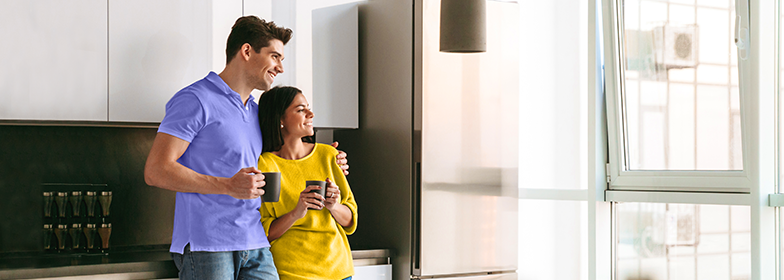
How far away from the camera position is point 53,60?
2227 mm

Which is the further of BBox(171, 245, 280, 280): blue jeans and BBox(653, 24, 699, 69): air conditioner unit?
BBox(653, 24, 699, 69): air conditioner unit

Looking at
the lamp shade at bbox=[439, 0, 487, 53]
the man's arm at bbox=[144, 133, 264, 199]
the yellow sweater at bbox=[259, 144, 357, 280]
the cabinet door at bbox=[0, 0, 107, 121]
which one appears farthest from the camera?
the cabinet door at bbox=[0, 0, 107, 121]

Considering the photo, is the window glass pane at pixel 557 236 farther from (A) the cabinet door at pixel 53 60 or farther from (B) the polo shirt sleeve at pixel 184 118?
(A) the cabinet door at pixel 53 60

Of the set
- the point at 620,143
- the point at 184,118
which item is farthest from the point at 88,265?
the point at 620,143

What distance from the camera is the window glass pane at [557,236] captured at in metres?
3.05

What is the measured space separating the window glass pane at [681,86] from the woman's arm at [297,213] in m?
1.60

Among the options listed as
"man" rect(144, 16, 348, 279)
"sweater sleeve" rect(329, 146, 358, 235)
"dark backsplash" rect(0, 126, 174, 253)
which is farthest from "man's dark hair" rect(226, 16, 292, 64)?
"dark backsplash" rect(0, 126, 174, 253)

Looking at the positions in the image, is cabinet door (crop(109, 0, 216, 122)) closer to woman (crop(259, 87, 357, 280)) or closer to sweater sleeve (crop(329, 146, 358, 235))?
woman (crop(259, 87, 357, 280))

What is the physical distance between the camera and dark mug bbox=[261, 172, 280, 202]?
5.76 feet

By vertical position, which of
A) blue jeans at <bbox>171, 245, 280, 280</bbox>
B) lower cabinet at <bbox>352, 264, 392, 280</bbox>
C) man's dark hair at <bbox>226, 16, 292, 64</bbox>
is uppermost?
man's dark hair at <bbox>226, 16, 292, 64</bbox>

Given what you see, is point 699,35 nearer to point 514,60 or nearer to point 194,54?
point 514,60

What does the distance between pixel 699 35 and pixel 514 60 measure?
2.36 ft

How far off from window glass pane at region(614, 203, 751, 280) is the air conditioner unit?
0.58 meters

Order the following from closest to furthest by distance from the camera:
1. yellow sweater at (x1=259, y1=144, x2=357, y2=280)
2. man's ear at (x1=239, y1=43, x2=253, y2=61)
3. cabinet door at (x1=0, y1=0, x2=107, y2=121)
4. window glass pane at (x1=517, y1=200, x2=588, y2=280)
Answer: man's ear at (x1=239, y1=43, x2=253, y2=61) → yellow sweater at (x1=259, y1=144, x2=357, y2=280) → cabinet door at (x1=0, y1=0, x2=107, y2=121) → window glass pane at (x1=517, y1=200, x2=588, y2=280)
